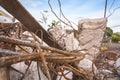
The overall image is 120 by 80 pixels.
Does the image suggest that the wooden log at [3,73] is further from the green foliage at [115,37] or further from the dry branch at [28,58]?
the green foliage at [115,37]

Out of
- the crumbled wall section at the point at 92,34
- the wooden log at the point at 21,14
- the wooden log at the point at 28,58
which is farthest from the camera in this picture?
the crumbled wall section at the point at 92,34

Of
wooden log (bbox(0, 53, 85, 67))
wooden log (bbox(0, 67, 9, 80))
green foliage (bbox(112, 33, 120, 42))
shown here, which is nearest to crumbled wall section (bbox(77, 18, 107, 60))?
wooden log (bbox(0, 53, 85, 67))

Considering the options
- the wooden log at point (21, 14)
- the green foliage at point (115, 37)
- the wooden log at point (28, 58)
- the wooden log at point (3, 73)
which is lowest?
the wooden log at point (3, 73)

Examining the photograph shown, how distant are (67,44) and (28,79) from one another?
3.63ft

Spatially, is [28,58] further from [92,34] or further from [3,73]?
[92,34]

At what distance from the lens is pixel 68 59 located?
37.6 inches

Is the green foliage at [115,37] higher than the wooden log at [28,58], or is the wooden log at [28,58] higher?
the green foliage at [115,37]

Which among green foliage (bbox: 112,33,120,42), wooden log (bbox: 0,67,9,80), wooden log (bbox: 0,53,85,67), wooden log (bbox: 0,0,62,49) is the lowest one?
wooden log (bbox: 0,67,9,80)

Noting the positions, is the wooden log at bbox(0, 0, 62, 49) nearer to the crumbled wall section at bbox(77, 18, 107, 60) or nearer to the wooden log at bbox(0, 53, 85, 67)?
the wooden log at bbox(0, 53, 85, 67)

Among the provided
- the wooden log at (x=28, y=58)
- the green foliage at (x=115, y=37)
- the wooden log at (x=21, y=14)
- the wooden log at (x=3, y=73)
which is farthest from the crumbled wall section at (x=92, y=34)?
the green foliage at (x=115, y=37)

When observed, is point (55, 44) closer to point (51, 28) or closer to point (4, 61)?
point (51, 28)

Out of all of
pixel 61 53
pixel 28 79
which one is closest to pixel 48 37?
pixel 28 79

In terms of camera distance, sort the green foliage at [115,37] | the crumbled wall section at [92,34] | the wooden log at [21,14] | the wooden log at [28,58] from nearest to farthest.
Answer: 1. the wooden log at [28,58]
2. the wooden log at [21,14]
3. the crumbled wall section at [92,34]
4. the green foliage at [115,37]

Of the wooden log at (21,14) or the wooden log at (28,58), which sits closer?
the wooden log at (28,58)
